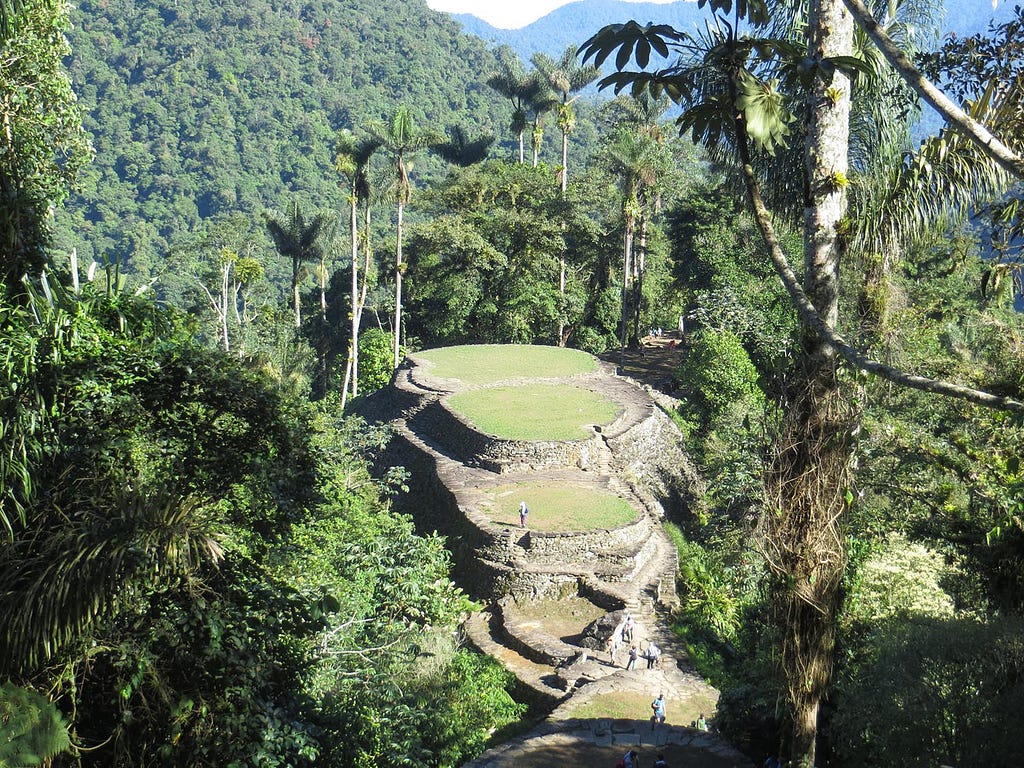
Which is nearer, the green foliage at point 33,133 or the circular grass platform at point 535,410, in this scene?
the green foliage at point 33,133

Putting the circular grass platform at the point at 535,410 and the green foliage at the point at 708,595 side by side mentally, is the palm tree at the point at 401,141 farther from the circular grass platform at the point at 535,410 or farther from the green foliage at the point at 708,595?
the green foliage at the point at 708,595

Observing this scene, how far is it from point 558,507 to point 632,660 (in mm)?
3974

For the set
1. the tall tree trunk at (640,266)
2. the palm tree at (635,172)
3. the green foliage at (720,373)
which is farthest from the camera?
the tall tree trunk at (640,266)

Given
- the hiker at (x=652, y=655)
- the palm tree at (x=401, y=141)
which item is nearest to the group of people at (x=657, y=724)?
the hiker at (x=652, y=655)

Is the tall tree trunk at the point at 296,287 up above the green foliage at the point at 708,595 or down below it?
above

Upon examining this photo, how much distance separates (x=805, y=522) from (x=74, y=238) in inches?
1895

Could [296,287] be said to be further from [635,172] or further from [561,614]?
[561,614]

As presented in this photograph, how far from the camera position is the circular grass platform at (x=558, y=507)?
624 inches

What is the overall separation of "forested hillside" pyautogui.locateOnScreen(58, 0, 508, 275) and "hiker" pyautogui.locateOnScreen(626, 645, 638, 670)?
130ft

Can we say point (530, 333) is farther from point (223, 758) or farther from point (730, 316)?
point (223, 758)

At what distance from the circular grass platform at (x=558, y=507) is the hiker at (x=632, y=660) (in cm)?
271

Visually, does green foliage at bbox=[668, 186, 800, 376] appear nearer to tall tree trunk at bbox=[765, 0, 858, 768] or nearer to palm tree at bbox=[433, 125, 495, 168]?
palm tree at bbox=[433, 125, 495, 168]

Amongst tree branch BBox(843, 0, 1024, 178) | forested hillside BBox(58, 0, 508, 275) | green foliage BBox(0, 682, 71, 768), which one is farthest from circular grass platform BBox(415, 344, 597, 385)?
forested hillside BBox(58, 0, 508, 275)

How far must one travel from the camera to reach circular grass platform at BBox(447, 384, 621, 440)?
62.3 ft
